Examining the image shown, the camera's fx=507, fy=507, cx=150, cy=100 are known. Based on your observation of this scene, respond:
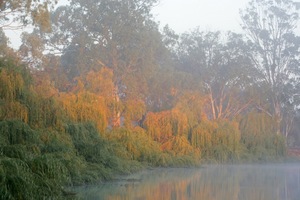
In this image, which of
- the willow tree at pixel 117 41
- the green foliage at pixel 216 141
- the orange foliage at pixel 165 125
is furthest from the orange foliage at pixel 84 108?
the willow tree at pixel 117 41

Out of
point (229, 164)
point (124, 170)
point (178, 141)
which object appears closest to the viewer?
point (124, 170)

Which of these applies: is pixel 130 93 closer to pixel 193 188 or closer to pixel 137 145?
pixel 137 145

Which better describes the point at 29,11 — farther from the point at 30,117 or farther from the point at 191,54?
the point at 191,54

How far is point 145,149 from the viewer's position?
2327cm

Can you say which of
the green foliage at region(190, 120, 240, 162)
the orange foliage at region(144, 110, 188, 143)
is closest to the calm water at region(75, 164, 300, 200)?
the orange foliage at region(144, 110, 188, 143)

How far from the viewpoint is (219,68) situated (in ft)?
124

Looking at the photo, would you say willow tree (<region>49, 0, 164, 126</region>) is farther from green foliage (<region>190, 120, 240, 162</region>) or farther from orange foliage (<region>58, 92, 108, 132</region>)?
orange foliage (<region>58, 92, 108, 132</region>)

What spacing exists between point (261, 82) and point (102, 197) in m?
26.5

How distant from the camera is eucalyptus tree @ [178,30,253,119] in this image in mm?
37031

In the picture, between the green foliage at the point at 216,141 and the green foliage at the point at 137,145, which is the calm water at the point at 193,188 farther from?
the green foliage at the point at 216,141

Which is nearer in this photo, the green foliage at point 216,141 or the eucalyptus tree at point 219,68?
the green foliage at point 216,141

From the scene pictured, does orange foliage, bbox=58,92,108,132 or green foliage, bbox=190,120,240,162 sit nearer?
orange foliage, bbox=58,92,108,132

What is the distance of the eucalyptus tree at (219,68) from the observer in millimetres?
37031

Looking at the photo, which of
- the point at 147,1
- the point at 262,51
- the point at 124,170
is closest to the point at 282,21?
the point at 262,51
